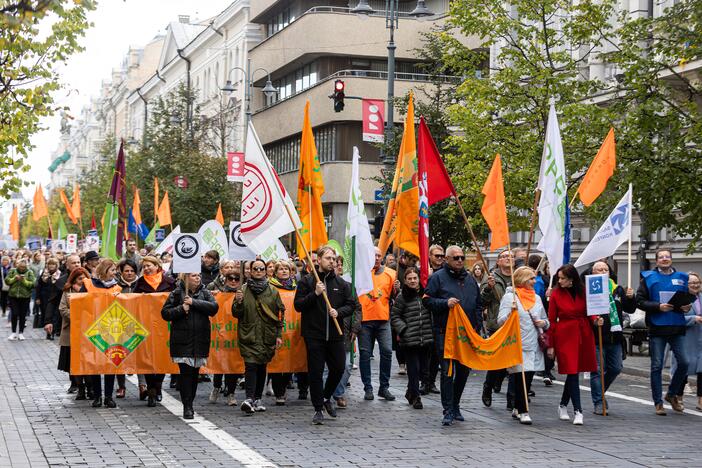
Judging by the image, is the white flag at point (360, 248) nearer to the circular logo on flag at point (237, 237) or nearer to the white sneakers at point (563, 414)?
the circular logo on flag at point (237, 237)

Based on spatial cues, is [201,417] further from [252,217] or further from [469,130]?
[469,130]

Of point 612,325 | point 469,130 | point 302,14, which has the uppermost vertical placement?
point 302,14

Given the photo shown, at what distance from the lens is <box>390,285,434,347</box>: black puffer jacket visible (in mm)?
14484

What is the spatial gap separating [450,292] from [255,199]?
8.61 feet

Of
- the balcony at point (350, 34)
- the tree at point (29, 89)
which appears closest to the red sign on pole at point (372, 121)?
the tree at point (29, 89)

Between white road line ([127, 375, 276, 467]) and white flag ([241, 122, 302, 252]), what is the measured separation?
206cm

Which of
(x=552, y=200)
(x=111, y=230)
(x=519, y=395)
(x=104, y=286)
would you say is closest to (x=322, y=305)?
(x=519, y=395)

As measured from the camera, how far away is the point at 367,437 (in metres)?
11.9

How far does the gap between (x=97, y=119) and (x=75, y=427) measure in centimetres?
11965

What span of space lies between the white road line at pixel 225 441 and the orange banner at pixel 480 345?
253cm

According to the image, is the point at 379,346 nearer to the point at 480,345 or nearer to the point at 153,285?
the point at 480,345

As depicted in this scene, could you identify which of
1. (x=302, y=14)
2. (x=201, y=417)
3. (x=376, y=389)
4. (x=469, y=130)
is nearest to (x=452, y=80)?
(x=302, y=14)

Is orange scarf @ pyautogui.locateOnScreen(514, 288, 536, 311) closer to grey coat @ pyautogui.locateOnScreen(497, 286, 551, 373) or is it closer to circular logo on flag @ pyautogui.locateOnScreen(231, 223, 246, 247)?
grey coat @ pyautogui.locateOnScreen(497, 286, 551, 373)

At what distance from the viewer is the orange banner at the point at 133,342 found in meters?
14.2
